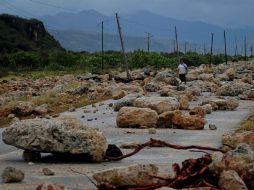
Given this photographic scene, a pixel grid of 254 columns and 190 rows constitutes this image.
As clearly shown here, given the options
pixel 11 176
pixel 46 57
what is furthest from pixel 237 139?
pixel 46 57

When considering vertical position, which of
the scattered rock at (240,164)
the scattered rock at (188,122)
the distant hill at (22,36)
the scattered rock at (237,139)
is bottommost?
the scattered rock at (188,122)

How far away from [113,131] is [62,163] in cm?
490

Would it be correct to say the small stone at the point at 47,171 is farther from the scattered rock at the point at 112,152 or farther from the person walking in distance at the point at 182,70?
the person walking in distance at the point at 182,70

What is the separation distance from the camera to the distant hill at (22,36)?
109637mm

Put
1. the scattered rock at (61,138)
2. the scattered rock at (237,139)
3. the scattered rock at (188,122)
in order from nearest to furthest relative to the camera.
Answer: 1. the scattered rock at (61,138)
2. the scattered rock at (237,139)
3. the scattered rock at (188,122)

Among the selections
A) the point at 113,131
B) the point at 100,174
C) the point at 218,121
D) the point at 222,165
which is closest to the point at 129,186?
the point at 100,174

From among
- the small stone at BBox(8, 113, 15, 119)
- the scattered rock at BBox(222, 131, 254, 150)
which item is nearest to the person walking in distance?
the small stone at BBox(8, 113, 15, 119)

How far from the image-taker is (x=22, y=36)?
390 ft

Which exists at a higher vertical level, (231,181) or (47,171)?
(231,181)

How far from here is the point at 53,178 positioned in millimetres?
9055

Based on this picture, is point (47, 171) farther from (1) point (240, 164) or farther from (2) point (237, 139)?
(2) point (237, 139)

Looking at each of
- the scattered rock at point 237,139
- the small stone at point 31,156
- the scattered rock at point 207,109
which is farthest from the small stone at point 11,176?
the scattered rock at point 207,109

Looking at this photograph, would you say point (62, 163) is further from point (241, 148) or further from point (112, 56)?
point (112, 56)

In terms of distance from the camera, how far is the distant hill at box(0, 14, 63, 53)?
4316 inches
